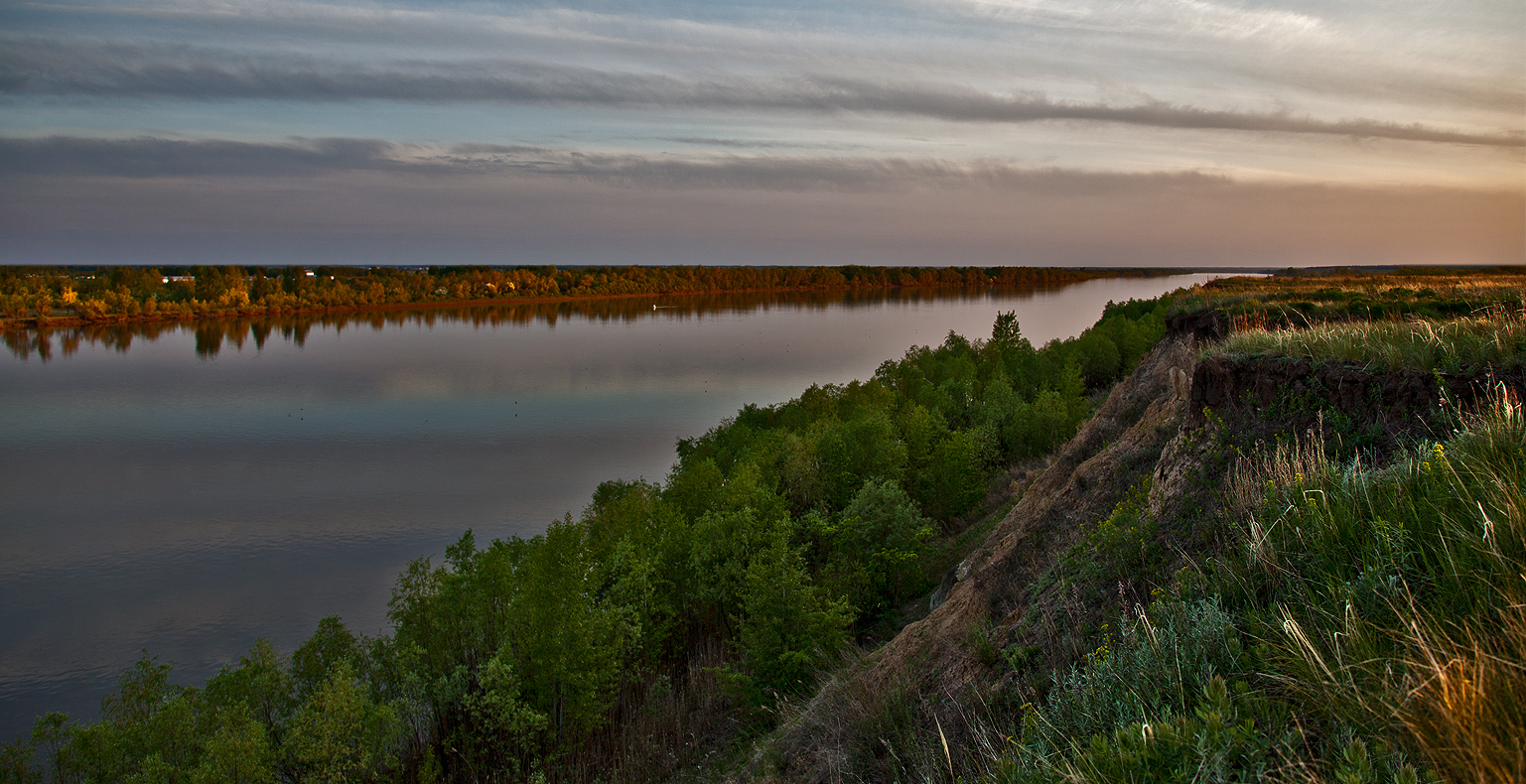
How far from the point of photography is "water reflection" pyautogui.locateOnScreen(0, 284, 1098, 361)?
332 ft

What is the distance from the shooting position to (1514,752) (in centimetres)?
300

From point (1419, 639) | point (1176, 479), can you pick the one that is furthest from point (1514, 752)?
point (1176, 479)

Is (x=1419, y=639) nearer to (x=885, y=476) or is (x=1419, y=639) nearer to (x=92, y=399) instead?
(x=885, y=476)

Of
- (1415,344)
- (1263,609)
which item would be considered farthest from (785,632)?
(1263,609)

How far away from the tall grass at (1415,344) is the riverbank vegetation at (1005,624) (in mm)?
52

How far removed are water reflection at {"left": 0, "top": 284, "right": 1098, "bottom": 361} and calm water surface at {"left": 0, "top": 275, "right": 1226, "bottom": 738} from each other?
1644mm

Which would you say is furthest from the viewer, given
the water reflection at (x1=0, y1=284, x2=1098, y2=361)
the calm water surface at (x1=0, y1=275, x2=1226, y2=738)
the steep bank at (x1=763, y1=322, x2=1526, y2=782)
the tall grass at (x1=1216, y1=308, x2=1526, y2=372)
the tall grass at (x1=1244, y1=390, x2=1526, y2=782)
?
the water reflection at (x1=0, y1=284, x2=1098, y2=361)

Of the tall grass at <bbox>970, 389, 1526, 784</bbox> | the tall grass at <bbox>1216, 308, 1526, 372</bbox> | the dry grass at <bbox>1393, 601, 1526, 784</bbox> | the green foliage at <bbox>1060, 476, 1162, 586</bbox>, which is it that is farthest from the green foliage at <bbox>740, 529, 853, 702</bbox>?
the dry grass at <bbox>1393, 601, 1526, 784</bbox>

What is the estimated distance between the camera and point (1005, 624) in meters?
9.63

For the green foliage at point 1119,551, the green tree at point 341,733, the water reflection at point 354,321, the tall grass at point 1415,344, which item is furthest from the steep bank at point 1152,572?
the water reflection at point 354,321

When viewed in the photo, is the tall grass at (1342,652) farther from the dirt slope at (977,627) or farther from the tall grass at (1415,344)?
the dirt slope at (977,627)

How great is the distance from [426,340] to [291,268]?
93.7m

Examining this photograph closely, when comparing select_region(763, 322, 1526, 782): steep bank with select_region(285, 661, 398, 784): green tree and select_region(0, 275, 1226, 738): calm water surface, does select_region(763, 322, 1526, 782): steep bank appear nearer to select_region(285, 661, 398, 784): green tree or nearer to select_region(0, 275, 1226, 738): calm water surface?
select_region(285, 661, 398, 784): green tree

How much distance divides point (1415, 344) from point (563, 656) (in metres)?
17.1
